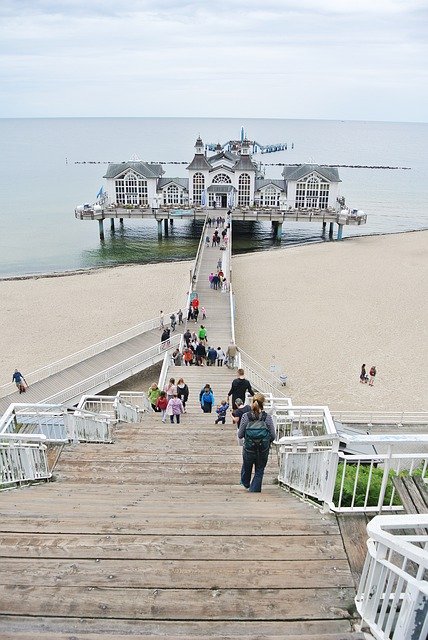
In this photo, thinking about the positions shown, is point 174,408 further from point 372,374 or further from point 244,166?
point 244,166

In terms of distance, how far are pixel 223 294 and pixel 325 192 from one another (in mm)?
29365

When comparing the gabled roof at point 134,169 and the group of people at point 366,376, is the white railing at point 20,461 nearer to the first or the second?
the group of people at point 366,376

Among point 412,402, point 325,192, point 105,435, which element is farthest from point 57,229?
point 105,435

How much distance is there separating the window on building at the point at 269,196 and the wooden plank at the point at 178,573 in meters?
51.4

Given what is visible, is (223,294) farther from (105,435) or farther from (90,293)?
(105,435)

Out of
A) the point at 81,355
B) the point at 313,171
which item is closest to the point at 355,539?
the point at 81,355

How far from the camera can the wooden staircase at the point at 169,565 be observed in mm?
3588

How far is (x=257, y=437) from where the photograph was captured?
5871 millimetres

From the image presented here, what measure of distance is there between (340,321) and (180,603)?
24.8 meters

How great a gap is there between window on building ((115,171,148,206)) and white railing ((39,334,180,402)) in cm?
3490

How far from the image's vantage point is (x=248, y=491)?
20.3 feet

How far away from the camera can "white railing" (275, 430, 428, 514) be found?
15.1 feet

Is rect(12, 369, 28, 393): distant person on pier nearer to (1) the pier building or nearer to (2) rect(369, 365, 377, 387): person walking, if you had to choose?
(2) rect(369, 365, 377, 387): person walking

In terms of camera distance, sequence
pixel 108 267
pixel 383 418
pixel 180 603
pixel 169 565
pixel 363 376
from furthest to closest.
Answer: pixel 108 267
pixel 363 376
pixel 383 418
pixel 169 565
pixel 180 603
